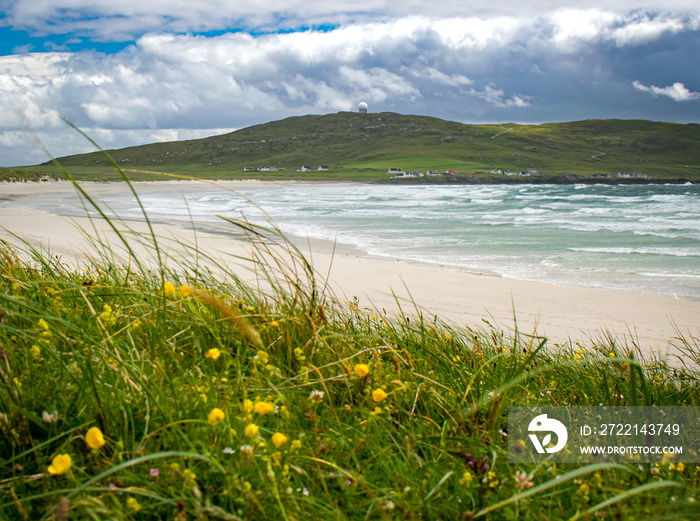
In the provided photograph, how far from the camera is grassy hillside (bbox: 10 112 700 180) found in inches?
4892

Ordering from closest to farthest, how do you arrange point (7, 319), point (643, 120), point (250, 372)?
point (250, 372) < point (7, 319) < point (643, 120)

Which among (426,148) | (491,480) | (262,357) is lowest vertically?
(491,480)

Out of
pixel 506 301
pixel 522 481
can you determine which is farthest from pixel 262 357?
pixel 506 301

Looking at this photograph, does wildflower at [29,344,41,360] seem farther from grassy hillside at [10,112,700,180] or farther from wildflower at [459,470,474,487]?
grassy hillside at [10,112,700,180]

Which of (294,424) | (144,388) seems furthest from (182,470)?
(294,424)

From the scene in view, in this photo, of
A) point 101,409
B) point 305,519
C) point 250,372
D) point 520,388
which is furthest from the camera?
point 520,388

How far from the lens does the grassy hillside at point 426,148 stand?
124 metres

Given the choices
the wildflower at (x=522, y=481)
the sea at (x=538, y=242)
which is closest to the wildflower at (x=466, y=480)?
the wildflower at (x=522, y=481)

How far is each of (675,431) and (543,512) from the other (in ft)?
4.23

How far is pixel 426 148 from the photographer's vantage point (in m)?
149

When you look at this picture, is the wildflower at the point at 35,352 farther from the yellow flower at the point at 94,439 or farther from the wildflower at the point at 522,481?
the wildflower at the point at 522,481

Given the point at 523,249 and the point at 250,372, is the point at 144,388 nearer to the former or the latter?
the point at 250,372

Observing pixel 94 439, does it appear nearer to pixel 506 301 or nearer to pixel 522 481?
pixel 522 481

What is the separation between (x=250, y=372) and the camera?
7.08ft
